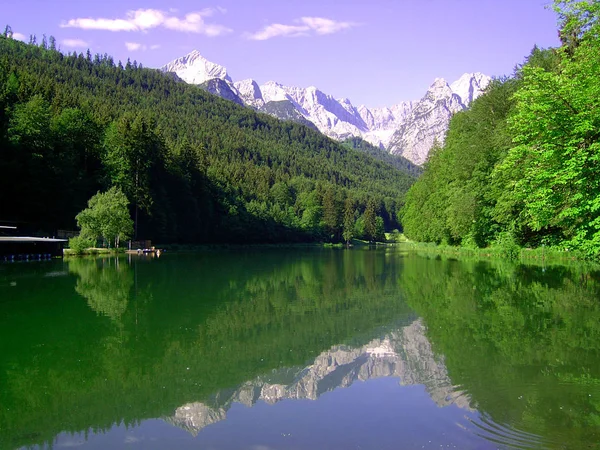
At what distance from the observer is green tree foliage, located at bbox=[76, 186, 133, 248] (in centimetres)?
5616

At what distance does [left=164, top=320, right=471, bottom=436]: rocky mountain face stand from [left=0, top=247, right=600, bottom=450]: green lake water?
0.14ft

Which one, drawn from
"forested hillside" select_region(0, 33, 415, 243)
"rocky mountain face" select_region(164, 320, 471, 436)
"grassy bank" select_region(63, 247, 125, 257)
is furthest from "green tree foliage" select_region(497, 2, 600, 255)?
"forested hillside" select_region(0, 33, 415, 243)

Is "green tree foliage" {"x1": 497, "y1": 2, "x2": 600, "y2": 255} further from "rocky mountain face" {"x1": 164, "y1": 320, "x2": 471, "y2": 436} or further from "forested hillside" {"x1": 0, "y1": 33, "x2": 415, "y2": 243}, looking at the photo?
"forested hillside" {"x1": 0, "y1": 33, "x2": 415, "y2": 243}

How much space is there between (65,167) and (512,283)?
54473mm

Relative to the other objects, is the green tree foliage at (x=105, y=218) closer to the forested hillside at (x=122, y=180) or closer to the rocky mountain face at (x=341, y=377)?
the forested hillside at (x=122, y=180)

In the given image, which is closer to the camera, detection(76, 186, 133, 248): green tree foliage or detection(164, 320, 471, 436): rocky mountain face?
detection(164, 320, 471, 436): rocky mountain face

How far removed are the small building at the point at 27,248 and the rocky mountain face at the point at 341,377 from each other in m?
41.4

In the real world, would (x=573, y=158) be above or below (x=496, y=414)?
above

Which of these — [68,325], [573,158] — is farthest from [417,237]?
[68,325]

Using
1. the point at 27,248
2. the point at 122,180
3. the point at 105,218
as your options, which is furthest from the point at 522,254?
the point at 122,180

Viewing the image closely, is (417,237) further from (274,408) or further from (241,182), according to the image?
(274,408)

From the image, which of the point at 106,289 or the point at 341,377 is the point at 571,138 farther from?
the point at 106,289

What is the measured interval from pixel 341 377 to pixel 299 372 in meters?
0.89

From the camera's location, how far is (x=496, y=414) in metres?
8.20
